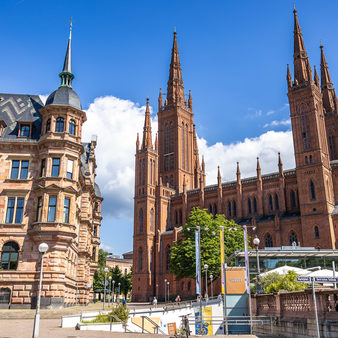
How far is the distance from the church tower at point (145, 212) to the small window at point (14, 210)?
59.6m

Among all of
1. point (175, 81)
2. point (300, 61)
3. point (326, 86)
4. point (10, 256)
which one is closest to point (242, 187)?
point (300, 61)

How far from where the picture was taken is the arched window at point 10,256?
32406mm

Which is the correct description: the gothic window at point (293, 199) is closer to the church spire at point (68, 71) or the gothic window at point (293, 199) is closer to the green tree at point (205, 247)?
the green tree at point (205, 247)

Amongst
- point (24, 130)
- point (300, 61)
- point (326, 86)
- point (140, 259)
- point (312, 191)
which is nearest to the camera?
point (24, 130)

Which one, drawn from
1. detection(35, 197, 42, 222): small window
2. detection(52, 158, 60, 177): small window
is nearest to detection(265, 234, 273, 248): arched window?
detection(52, 158, 60, 177): small window

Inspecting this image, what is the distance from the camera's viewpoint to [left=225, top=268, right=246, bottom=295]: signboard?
30.5 meters

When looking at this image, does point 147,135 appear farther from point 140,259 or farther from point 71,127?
point 71,127

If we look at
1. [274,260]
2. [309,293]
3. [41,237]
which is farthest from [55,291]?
[274,260]

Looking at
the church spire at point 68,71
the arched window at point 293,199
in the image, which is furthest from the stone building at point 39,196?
the arched window at point 293,199

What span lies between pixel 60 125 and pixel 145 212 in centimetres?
6049

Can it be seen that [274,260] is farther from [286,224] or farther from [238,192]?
[238,192]

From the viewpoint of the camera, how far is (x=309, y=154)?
7288 cm

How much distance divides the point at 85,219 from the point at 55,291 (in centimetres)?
1352

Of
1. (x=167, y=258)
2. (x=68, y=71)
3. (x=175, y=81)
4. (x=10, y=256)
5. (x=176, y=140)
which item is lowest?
(x=10, y=256)
